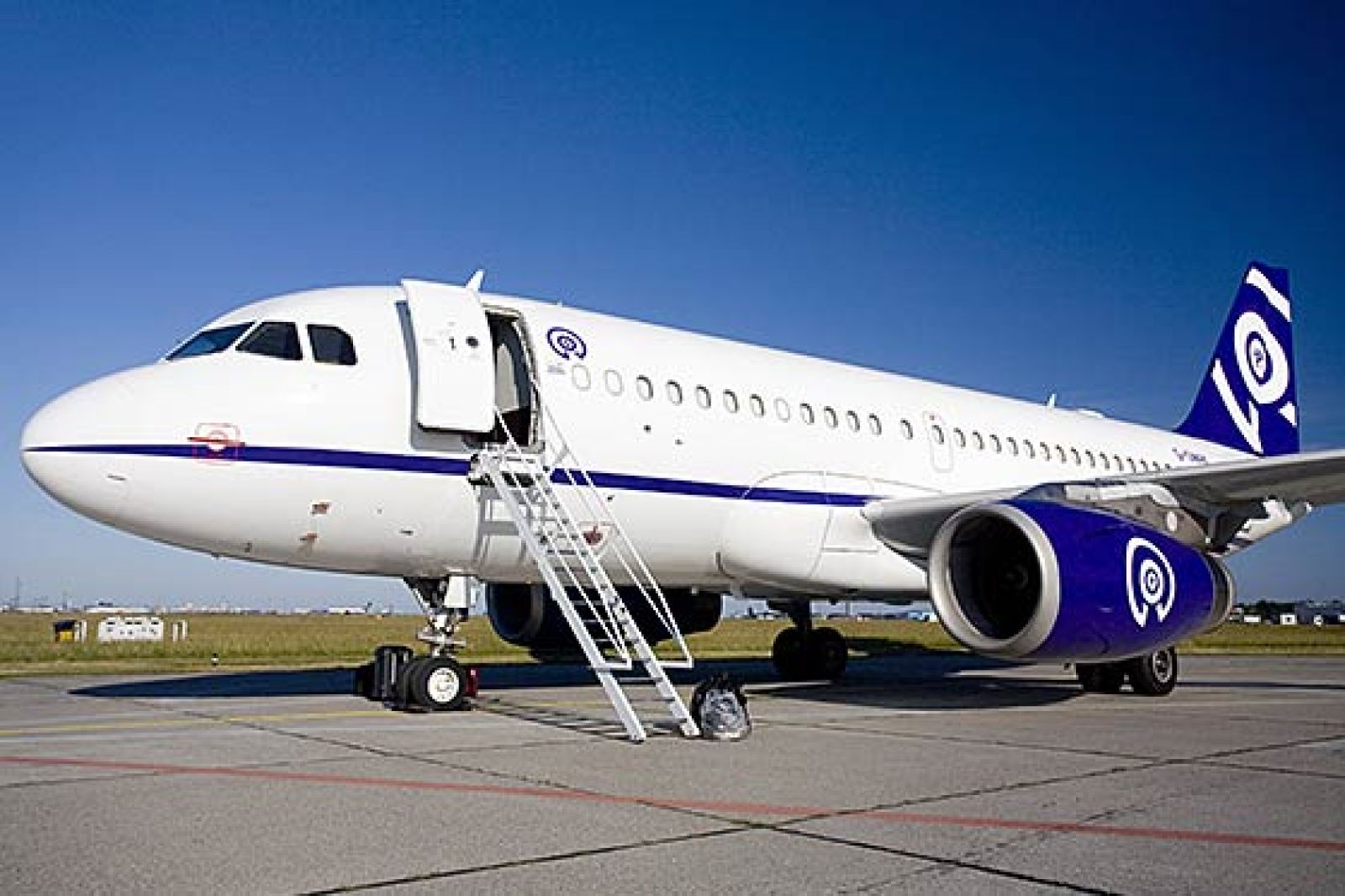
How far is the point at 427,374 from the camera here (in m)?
10.3

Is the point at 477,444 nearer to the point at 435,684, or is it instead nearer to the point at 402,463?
the point at 402,463

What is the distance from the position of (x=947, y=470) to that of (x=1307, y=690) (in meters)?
6.30

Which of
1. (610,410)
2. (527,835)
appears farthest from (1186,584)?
(527,835)

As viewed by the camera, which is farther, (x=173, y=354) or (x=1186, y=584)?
(x=1186, y=584)

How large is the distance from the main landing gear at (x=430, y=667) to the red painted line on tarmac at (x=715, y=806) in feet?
10.6

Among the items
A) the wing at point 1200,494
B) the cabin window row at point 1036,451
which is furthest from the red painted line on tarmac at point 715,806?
the cabin window row at point 1036,451

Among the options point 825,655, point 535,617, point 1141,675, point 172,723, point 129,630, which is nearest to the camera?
point 172,723

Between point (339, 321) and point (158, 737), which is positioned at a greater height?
point (339, 321)

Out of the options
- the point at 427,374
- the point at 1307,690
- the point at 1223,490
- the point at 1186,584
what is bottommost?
the point at 1307,690

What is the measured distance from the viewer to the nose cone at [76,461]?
29.9ft

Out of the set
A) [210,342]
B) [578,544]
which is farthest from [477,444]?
[210,342]

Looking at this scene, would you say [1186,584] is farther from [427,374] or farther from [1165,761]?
[427,374]

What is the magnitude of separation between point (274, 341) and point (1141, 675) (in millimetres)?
10885

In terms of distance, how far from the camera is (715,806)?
20.2 ft
